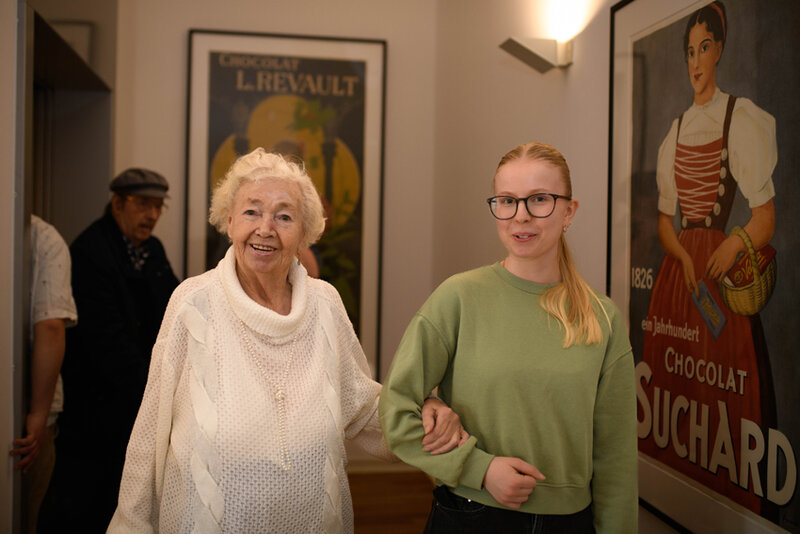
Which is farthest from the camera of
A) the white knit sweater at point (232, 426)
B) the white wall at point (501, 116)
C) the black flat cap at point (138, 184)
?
the black flat cap at point (138, 184)

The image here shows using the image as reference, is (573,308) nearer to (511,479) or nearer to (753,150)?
(511,479)

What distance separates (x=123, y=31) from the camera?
3.86 meters

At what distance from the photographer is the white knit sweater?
1501 millimetres

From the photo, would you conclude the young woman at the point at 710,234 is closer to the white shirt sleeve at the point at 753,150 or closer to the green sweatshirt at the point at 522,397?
the white shirt sleeve at the point at 753,150

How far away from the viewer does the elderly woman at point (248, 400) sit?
1.50 m

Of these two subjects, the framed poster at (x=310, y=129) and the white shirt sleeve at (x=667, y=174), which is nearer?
the white shirt sleeve at (x=667, y=174)

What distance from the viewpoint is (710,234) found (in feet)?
4.99

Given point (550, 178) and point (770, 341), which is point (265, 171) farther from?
point (770, 341)

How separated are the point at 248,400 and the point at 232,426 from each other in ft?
0.22

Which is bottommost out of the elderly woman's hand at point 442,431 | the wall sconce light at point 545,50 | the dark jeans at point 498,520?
the dark jeans at point 498,520

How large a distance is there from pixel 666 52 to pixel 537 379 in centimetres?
94

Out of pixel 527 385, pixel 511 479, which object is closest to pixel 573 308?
pixel 527 385

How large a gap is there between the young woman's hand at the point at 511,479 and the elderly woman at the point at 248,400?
454 mm

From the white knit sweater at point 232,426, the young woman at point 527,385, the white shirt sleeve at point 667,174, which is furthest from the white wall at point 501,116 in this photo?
the white knit sweater at point 232,426
